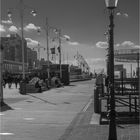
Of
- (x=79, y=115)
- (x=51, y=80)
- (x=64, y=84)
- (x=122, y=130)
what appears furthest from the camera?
(x=64, y=84)

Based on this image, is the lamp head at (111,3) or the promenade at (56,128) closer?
the lamp head at (111,3)

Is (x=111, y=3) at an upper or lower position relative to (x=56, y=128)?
upper

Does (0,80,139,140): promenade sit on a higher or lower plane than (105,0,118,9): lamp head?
lower

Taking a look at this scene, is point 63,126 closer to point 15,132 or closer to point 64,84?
point 15,132

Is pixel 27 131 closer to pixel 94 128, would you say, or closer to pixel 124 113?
pixel 94 128

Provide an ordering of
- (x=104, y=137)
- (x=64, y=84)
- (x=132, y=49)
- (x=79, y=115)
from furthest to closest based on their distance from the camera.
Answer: (x=132, y=49) < (x=64, y=84) < (x=79, y=115) < (x=104, y=137)

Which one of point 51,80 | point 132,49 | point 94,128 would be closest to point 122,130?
point 94,128

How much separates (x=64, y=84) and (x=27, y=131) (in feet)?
139

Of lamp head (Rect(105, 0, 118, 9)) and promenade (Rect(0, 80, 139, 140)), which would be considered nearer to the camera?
Answer: lamp head (Rect(105, 0, 118, 9))

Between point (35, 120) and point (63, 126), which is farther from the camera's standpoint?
point (35, 120)

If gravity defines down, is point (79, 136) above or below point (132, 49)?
below

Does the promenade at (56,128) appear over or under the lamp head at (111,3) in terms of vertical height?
under

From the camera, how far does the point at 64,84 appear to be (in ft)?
179

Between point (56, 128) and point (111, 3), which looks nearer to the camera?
point (111, 3)
